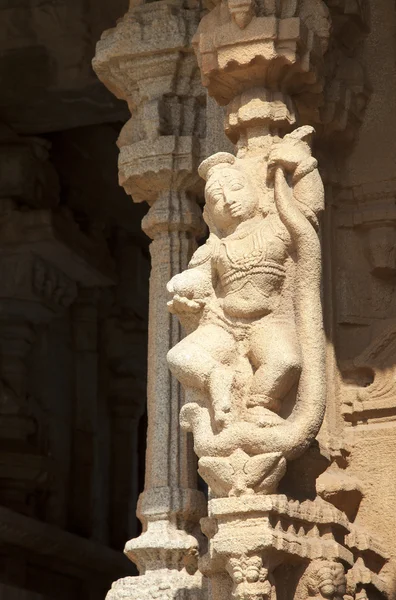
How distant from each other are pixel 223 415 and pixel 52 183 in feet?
25.8

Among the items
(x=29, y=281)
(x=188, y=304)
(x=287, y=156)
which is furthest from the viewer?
(x=29, y=281)

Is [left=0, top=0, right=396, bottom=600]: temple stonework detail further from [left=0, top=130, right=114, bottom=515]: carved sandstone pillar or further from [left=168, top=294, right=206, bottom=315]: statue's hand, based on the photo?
[left=0, top=130, right=114, bottom=515]: carved sandstone pillar

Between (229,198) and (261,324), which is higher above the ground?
(229,198)

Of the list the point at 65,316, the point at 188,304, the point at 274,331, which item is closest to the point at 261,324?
the point at 274,331

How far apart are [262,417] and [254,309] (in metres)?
0.50

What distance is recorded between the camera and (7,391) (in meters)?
13.9

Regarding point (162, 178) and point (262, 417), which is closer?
point (262, 417)

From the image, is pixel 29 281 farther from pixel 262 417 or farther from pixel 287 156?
pixel 262 417

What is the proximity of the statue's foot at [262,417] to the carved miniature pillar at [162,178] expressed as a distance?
7.72ft

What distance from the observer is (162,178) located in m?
9.27

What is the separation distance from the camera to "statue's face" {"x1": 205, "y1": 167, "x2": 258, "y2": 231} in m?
6.64

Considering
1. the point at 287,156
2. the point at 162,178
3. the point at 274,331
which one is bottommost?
the point at 274,331

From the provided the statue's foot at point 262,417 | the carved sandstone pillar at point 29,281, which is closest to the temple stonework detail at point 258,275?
the statue's foot at point 262,417

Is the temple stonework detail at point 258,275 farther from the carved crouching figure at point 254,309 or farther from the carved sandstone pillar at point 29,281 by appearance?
the carved sandstone pillar at point 29,281
